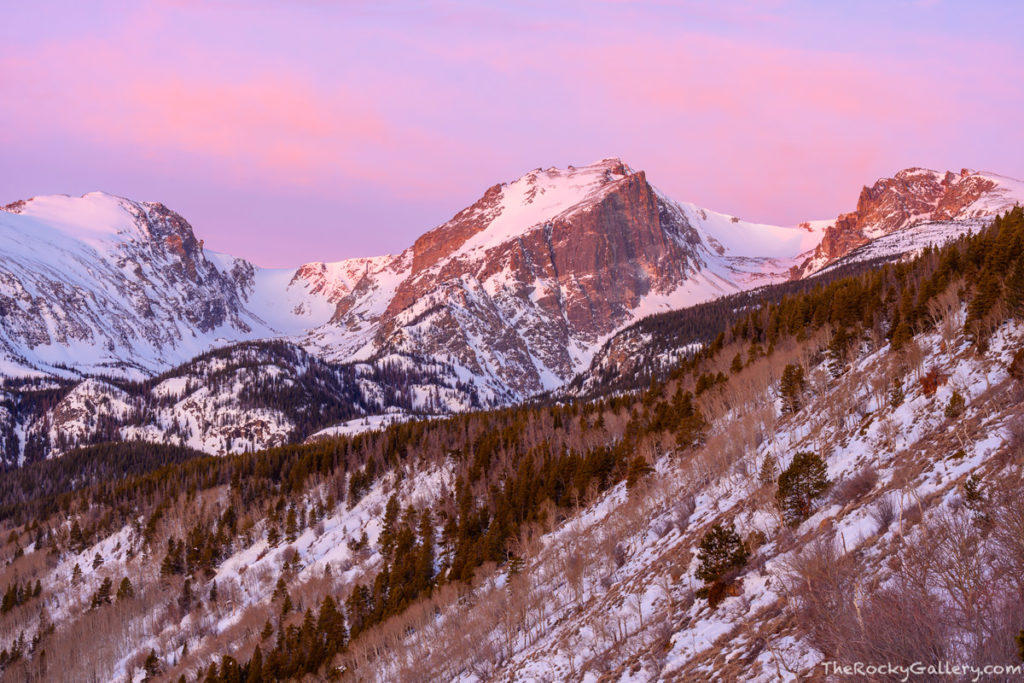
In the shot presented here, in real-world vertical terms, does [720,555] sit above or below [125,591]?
above

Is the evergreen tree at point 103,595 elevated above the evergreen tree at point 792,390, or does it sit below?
below

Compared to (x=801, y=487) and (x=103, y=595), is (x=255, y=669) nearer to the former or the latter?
(x=103, y=595)

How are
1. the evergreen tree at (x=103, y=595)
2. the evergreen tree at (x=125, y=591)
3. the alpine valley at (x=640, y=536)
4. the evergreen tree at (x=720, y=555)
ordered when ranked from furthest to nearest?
the evergreen tree at (x=103, y=595) < the evergreen tree at (x=125, y=591) < the evergreen tree at (x=720, y=555) < the alpine valley at (x=640, y=536)

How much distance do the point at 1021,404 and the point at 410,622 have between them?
5676 cm

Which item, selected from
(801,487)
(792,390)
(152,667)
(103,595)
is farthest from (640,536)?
(103,595)

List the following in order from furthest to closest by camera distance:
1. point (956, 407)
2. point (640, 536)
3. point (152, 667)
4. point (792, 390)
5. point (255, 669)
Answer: point (152, 667), point (255, 669), point (792, 390), point (640, 536), point (956, 407)

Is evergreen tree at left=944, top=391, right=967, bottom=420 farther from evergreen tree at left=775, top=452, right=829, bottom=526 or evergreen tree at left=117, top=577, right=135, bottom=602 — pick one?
evergreen tree at left=117, top=577, right=135, bottom=602

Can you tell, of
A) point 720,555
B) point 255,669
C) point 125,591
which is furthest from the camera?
point 125,591

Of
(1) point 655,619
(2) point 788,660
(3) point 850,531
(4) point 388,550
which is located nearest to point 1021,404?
(3) point 850,531

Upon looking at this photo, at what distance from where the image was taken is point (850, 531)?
81.2 ft

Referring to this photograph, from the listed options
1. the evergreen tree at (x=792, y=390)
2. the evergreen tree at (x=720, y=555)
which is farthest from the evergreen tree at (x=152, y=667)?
the evergreen tree at (x=720, y=555)

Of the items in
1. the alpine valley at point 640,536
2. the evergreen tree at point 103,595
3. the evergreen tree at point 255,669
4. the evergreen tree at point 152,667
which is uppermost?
the alpine valley at point 640,536

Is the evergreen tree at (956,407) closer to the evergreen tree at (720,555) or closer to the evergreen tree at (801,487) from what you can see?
the evergreen tree at (801,487)

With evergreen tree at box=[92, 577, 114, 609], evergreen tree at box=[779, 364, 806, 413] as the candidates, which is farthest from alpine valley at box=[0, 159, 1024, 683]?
evergreen tree at box=[92, 577, 114, 609]
